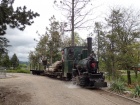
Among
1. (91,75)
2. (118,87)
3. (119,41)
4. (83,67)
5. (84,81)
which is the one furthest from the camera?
(119,41)

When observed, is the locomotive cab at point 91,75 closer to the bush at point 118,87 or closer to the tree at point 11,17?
the bush at point 118,87

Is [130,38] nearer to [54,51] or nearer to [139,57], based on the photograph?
[139,57]

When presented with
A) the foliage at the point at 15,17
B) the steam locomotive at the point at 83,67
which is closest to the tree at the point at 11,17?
the foliage at the point at 15,17

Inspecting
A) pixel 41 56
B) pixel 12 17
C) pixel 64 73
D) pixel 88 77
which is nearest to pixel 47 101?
pixel 88 77

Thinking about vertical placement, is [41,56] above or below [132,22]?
below

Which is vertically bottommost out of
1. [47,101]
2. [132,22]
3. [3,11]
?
[47,101]

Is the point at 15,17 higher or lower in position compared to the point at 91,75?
higher

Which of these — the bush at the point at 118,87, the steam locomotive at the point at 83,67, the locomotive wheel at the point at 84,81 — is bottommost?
the bush at the point at 118,87

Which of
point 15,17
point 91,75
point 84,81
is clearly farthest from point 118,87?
point 15,17

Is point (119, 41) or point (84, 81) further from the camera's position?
point (119, 41)

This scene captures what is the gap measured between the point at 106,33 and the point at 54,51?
50.7ft

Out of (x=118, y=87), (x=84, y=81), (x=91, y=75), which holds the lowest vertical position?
(x=118, y=87)

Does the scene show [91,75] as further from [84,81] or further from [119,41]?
[119,41]

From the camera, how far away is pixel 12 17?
1769 centimetres
